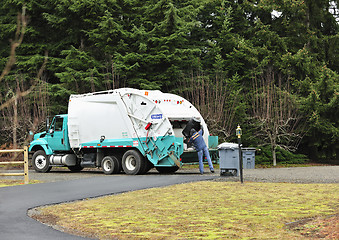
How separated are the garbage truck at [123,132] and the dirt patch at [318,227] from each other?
1007 cm

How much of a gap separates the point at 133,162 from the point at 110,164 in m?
1.20

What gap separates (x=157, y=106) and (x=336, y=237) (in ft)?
41.0

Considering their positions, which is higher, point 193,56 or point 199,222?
point 193,56

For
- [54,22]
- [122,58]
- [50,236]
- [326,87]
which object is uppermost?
[54,22]

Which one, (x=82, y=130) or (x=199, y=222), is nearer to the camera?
(x=199, y=222)

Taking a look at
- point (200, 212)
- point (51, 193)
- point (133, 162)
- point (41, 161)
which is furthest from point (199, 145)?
point (200, 212)

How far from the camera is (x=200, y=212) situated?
9.37 metres

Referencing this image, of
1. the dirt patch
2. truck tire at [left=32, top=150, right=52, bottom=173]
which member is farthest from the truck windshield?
the dirt patch

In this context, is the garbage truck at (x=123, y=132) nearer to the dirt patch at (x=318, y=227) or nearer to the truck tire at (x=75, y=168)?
the truck tire at (x=75, y=168)

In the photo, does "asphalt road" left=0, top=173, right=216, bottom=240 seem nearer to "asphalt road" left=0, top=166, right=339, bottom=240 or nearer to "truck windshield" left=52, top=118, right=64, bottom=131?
"asphalt road" left=0, top=166, right=339, bottom=240

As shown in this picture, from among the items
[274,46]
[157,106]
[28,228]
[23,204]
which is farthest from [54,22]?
[28,228]

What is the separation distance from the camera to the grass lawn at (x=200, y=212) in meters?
7.48

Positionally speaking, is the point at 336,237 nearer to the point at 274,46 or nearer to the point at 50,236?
the point at 50,236

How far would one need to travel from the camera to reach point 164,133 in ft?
59.4
